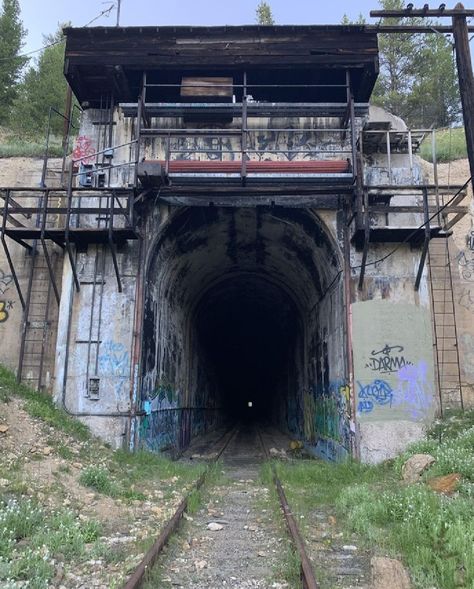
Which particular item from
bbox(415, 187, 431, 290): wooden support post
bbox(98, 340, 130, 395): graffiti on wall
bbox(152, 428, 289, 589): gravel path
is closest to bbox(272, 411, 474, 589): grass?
bbox(152, 428, 289, 589): gravel path

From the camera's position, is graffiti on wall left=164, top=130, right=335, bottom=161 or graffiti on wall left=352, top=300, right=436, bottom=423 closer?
graffiti on wall left=352, top=300, right=436, bottom=423

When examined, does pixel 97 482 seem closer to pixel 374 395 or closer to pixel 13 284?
pixel 374 395

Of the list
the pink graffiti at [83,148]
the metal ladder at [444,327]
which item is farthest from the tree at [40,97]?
the metal ladder at [444,327]

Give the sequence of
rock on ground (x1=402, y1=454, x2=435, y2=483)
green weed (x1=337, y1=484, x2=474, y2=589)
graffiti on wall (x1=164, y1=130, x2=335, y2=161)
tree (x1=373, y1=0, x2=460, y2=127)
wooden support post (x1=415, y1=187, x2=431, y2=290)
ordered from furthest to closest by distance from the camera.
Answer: tree (x1=373, y1=0, x2=460, y2=127)
graffiti on wall (x1=164, y1=130, x2=335, y2=161)
wooden support post (x1=415, y1=187, x2=431, y2=290)
rock on ground (x1=402, y1=454, x2=435, y2=483)
green weed (x1=337, y1=484, x2=474, y2=589)

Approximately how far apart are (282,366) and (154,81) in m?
17.0

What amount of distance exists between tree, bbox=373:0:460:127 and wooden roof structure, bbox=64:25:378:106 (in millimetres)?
21599

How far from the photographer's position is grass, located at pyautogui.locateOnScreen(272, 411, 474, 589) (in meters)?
4.93

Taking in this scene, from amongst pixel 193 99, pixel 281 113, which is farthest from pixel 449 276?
pixel 193 99

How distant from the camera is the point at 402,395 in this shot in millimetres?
11664

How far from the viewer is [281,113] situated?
13.2 meters

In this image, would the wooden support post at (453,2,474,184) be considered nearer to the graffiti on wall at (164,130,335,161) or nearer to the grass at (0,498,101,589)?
the graffiti on wall at (164,130,335,161)

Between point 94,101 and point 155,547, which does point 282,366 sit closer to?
point 94,101

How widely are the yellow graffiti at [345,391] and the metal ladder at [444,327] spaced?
2246 millimetres

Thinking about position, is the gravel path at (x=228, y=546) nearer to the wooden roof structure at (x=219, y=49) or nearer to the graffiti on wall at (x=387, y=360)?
the graffiti on wall at (x=387, y=360)
